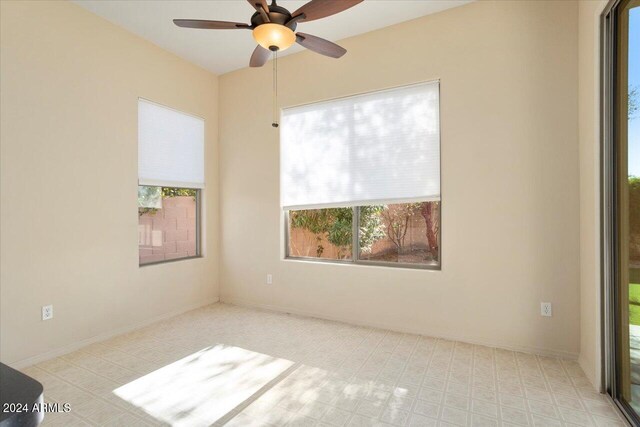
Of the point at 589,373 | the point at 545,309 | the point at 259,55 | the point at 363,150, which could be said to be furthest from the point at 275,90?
the point at 589,373

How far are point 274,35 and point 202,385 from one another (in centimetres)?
246

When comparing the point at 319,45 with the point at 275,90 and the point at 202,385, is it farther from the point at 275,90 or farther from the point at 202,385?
the point at 202,385

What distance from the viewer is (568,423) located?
191cm

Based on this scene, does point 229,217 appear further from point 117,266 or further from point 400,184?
point 400,184

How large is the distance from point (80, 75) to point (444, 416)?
413 cm

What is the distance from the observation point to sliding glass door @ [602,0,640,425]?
188 centimetres

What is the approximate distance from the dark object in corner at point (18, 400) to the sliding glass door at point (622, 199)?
8.73 feet

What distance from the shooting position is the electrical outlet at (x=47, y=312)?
277 cm

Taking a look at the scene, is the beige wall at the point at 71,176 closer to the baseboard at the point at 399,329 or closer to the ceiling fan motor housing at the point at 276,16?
the baseboard at the point at 399,329

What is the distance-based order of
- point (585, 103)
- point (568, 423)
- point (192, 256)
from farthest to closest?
point (192, 256) → point (585, 103) → point (568, 423)

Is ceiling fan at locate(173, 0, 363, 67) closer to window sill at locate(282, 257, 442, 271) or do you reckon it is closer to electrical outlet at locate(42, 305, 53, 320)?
window sill at locate(282, 257, 442, 271)

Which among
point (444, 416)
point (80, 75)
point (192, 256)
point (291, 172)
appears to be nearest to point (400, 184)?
point (291, 172)

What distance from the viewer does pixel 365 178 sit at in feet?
11.6

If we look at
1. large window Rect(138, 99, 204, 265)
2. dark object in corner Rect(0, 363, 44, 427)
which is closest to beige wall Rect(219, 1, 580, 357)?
large window Rect(138, 99, 204, 265)
